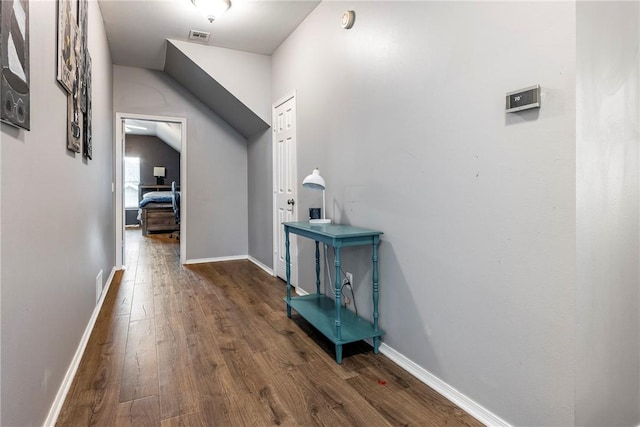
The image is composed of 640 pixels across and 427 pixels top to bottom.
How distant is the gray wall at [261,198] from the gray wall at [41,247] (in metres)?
2.16

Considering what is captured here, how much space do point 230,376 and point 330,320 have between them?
72 centimetres

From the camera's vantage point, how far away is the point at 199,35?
360cm

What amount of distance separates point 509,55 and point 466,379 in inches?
55.3

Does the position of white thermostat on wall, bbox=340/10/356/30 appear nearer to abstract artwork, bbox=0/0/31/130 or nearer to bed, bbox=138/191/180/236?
abstract artwork, bbox=0/0/31/130

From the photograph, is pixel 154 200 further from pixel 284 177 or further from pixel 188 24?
pixel 188 24

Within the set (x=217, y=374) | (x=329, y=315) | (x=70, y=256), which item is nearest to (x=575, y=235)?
(x=329, y=315)

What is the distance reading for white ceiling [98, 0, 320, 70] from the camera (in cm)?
301

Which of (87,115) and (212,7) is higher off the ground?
(212,7)

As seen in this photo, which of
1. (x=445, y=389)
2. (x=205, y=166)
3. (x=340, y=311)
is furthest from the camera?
(x=205, y=166)

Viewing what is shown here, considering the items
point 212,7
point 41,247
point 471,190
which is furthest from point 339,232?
point 212,7

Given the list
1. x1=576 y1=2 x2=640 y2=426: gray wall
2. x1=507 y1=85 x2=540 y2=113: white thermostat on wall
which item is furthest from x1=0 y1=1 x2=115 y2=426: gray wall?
x1=576 y1=2 x2=640 y2=426: gray wall

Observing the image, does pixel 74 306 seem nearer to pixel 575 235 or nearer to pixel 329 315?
pixel 329 315

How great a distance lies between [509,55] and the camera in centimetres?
139

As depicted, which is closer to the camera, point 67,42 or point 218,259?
point 67,42
